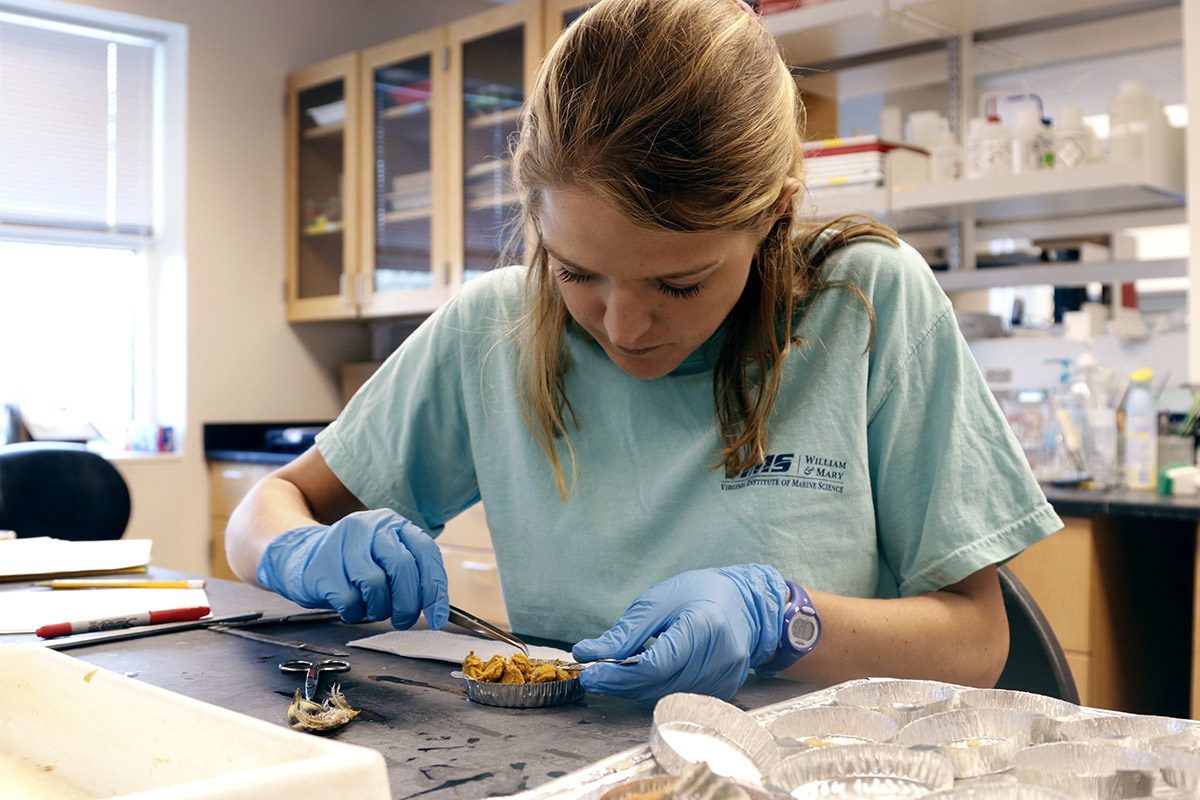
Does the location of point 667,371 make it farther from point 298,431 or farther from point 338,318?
point 338,318

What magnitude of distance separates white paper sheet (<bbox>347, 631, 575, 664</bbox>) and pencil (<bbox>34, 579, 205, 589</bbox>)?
334 mm

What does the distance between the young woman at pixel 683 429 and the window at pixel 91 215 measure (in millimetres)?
2618

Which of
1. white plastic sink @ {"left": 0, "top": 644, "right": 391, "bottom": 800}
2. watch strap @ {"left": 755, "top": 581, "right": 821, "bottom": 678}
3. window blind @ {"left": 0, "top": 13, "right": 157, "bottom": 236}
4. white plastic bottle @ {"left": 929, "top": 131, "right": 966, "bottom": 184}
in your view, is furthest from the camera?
window blind @ {"left": 0, "top": 13, "right": 157, "bottom": 236}

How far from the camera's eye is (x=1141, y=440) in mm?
2094

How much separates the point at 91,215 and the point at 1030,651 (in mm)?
3341

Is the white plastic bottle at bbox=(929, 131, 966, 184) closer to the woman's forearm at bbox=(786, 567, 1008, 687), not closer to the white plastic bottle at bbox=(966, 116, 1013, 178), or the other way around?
the white plastic bottle at bbox=(966, 116, 1013, 178)

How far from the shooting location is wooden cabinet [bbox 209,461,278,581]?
339cm

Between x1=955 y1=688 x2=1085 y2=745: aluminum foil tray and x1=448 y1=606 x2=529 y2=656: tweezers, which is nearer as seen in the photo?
x1=955 y1=688 x2=1085 y2=745: aluminum foil tray

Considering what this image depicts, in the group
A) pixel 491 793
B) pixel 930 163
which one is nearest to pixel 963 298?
pixel 930 163

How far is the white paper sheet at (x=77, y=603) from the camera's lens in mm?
1002

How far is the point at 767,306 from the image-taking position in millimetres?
999

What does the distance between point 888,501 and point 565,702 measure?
42cm

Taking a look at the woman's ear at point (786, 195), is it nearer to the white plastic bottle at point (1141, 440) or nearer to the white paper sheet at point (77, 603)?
the white paper sheet at point (77, 603)

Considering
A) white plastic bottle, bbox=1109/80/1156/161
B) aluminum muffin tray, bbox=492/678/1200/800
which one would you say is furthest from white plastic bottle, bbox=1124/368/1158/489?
aluminum muffin tray, bbox=492/678/1200/800
